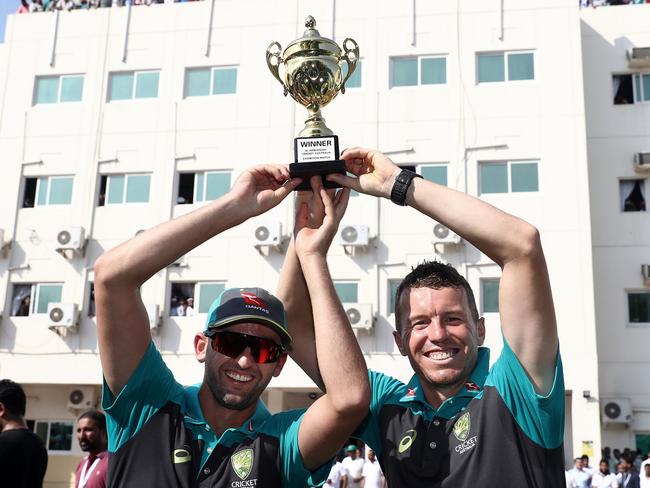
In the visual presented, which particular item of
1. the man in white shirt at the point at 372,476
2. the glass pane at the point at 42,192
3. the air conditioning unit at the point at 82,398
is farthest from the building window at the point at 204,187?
the man in white shirt at the point at 372,476

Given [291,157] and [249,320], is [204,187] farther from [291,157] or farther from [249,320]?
[249,320]

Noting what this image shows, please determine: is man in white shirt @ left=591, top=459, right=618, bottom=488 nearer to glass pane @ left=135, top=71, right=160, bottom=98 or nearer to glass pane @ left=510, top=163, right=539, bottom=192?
glass pane @ left=510, top=163, right=539, bottom=192

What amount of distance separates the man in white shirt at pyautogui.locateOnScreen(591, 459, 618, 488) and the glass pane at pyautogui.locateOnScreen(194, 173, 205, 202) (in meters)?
11.7

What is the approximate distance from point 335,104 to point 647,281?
915cm

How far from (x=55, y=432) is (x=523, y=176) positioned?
14.2 meters

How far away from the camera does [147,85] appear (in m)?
20.8

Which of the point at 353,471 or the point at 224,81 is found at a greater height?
the point at 224,81

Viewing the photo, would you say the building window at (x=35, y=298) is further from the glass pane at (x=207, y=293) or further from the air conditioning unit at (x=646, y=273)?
the air conditioning unit at (x=646, y=273)

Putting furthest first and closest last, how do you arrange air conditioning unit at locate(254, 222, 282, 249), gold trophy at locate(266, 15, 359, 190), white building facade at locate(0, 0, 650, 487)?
air conditioning unit at locate(254, 222, 282, 249) → white building facade at locate(0, 0, 650, 487) → gold trophy at locate(266, 15, 359, 190)

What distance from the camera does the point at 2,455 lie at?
15.1 ft

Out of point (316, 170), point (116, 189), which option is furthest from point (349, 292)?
point (316, 170)

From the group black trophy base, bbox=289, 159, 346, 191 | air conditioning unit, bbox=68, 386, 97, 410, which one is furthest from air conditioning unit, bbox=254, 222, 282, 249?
black trophy base, bbox=289, 159, 346, 191

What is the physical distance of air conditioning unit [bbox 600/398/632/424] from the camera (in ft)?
56.1

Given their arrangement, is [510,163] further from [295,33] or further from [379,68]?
[295,33]
